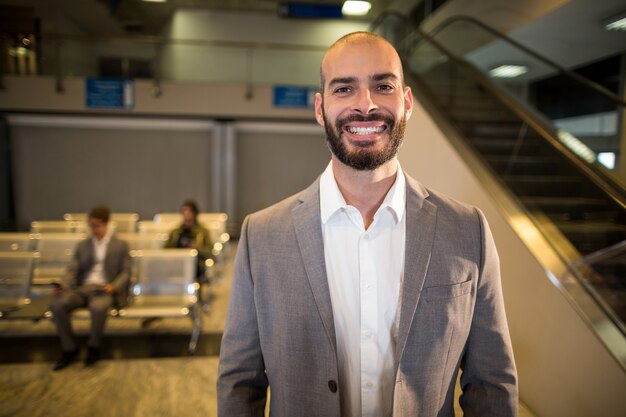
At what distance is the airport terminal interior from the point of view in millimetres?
2883

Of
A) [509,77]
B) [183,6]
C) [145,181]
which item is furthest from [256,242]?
[183,6]

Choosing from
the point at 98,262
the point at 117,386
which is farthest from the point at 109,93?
the point at 117,386

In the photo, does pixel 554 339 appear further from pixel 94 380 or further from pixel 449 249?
pixel 94 380

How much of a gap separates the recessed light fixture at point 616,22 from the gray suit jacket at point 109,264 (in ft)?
20.5

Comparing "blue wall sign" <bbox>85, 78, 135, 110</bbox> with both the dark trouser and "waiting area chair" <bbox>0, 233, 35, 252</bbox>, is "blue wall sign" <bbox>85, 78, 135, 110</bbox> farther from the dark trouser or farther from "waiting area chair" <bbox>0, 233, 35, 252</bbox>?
the dark trouser

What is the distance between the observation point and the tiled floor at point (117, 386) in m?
3.18

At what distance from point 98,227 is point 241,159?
284 inches

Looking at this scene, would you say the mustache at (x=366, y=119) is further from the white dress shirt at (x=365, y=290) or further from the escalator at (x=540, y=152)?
the escalator at (x=540, y=152)

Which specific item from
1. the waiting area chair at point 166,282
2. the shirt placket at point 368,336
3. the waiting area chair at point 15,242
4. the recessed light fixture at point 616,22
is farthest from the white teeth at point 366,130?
the recessed light fixture at point 616,22

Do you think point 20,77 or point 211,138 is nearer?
point 20,77

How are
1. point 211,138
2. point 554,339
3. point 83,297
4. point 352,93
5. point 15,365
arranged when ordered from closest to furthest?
1. point 352,93
2. point 554,339
3. point 15,365
4. point 83,297
5. point 211,138

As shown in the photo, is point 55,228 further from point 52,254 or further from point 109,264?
point 109,264

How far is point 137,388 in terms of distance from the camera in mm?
3516

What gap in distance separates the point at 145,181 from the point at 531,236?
10.1 m
